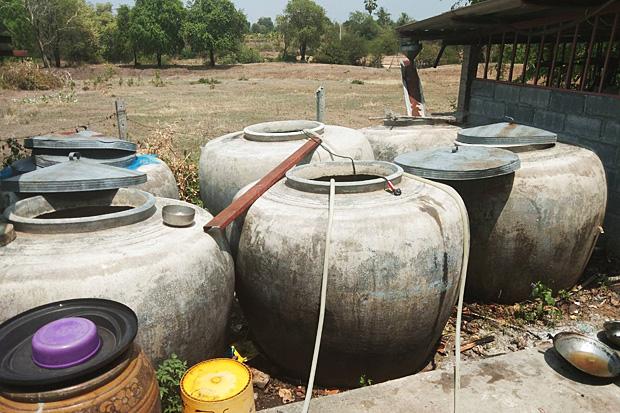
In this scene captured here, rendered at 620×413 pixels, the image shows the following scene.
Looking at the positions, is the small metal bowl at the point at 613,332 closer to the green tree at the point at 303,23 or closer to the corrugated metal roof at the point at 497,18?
the corrugated metal roof at the point at 497,18

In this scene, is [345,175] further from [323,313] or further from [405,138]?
[405,138]

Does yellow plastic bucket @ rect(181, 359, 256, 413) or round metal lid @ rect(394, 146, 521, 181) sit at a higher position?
round metal lid @ rect(394, 146, 521, 181)

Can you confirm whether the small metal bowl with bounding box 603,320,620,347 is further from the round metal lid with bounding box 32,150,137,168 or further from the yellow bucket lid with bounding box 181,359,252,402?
the round metal lid with bounding box 32,150,137,168

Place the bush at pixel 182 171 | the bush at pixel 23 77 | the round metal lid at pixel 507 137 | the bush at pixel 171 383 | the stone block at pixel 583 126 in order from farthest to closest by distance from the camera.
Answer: the bush at pixel 23 77
the bush at pixel 182 171
the stone block at pixel 583 126
the round metal lid at pixel 507 137
the bush at pixel 171 383

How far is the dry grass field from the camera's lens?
16844mm

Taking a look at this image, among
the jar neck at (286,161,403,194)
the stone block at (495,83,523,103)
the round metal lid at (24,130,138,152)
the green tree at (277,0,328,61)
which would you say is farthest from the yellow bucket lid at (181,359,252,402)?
the green tree at (277,0,328,61)

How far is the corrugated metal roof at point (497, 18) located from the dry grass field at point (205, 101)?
5.65 meters

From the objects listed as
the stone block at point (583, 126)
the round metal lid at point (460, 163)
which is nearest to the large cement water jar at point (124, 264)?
the round metal lid at point (460, 163)

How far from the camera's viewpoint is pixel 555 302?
16.0 feet

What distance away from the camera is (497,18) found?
7184 mm

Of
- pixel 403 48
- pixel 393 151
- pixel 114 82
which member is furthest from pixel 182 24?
pixel 393 151

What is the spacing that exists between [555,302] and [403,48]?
6.25 meters

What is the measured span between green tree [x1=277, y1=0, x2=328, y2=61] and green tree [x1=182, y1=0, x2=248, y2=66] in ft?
21.1

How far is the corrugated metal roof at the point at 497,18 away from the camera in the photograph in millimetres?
5543
